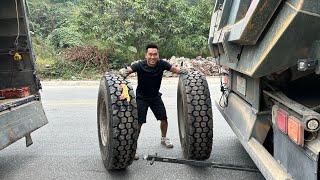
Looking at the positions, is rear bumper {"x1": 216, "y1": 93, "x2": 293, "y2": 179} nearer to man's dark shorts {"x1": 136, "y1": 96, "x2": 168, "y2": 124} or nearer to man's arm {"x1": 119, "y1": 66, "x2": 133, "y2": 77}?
man's dark shorts {"x1": 136, "y1": 96, "x2": 168, "y2": 124}

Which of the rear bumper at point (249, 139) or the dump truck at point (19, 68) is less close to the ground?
the dump truck at point (19, 68)

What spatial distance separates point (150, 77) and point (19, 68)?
2.14m

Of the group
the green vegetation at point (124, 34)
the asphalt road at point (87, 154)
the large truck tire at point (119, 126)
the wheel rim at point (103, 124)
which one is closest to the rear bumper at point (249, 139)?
the asphalt road at point (87, 154)

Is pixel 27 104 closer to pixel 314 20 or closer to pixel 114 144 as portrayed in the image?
pixel 114 144

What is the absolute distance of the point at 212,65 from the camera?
17172 millimetres

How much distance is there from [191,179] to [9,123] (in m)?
2.18

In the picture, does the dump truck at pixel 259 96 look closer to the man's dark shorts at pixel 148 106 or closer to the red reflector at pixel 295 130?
the red reflector at pixel 295 130

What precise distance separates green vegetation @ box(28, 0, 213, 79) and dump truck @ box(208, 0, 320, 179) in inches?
526

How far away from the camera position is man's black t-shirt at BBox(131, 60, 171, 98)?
5848 mm

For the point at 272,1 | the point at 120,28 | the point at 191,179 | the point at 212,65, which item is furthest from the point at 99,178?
the point at 120,28

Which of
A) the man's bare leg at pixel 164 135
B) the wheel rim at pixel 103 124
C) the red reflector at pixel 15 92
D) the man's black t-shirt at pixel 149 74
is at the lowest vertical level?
the man's bare leg at pixel 164 135

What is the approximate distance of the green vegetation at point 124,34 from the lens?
18406 millimetres

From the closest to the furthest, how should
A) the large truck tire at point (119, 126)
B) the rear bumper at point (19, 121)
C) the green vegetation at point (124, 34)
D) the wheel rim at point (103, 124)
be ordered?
the large truck tire at point (119, 126), the rear bumper at point (19, 121), the wheel rim at point (103, 124), the green vegetation at point (124, 34)

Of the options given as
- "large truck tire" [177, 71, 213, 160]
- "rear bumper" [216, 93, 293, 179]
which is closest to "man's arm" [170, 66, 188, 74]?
"large truck tire" [177, 71, 213, 160]
